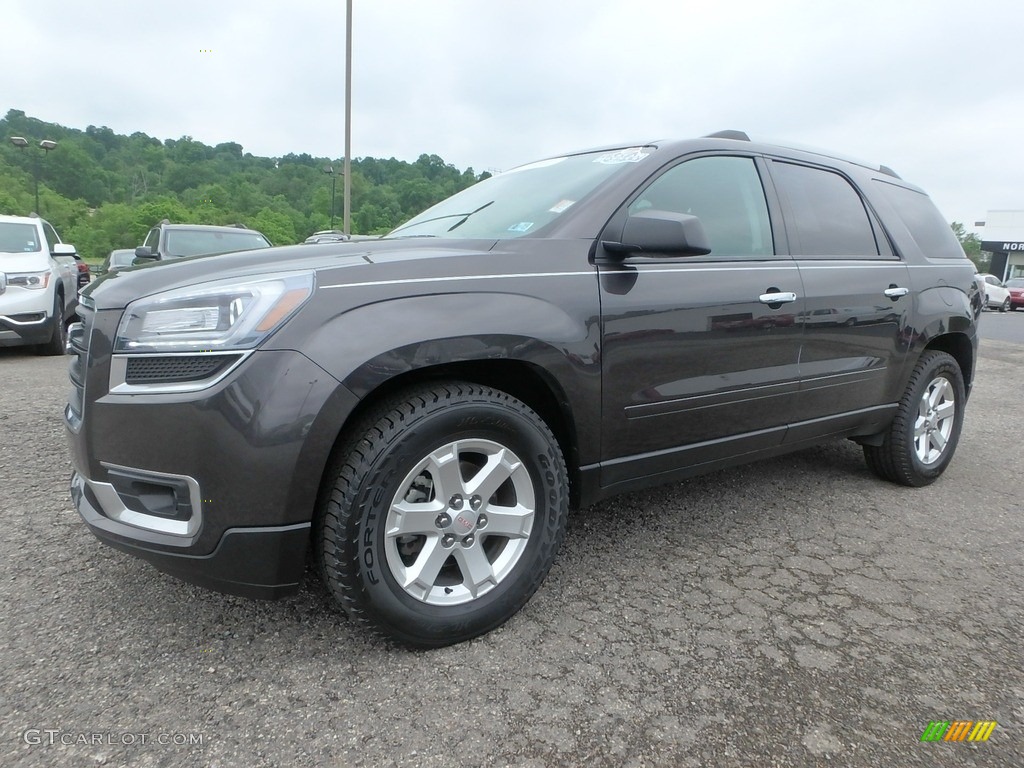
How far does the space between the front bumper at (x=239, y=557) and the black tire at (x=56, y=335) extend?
20.3 ft

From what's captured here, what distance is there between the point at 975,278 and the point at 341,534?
3834 millimetres

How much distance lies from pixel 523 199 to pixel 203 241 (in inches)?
271

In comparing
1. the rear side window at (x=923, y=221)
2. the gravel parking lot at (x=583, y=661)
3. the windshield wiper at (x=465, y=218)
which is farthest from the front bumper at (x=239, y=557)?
the rear side window at (x=923, y=221)

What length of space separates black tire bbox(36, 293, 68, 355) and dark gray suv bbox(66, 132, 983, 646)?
5721 millimetres

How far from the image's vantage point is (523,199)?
265cm

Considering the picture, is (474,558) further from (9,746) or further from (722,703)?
(9,746)

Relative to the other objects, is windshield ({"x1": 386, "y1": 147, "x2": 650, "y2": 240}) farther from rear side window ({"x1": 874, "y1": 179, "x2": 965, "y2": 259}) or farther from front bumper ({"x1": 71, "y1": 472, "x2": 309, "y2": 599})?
rear side window ({"x1": 874, "y1": 179, "x2": 965, "y2": 259})

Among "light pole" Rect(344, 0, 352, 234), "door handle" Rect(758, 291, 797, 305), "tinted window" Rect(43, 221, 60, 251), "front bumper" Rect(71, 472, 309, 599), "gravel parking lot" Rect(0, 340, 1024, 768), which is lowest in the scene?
"gravel parking lot" Rect(0, 340, 1024, 768)

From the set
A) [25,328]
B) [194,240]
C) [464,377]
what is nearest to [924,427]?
[464,377]

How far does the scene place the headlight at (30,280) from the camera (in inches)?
257

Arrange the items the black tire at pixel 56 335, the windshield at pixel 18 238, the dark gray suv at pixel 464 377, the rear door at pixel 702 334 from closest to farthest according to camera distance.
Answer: the dark gray suv at pixel 464 377, the rear door at pixel 702 334, the black tire at pixel 56 335, the windshield at pixel 18 238

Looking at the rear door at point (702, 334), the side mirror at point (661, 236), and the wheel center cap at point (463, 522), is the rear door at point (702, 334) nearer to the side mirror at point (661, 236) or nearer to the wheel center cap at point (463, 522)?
the side mirror at point (661, 236)

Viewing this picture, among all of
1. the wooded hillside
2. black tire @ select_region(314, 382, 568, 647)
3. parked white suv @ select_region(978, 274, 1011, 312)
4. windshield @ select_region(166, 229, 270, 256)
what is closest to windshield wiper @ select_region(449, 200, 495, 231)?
black tire @ select_region(314, 382, 568, 647)

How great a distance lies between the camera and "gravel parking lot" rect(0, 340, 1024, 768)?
1.60 meters
